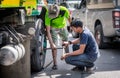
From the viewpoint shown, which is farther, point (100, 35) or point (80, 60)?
point (100, 35)

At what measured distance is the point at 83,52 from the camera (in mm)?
7344

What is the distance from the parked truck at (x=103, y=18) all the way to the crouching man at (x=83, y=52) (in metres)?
2.28

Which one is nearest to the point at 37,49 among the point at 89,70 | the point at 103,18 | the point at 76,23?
the point at 76,23

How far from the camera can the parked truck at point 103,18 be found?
31.3ft

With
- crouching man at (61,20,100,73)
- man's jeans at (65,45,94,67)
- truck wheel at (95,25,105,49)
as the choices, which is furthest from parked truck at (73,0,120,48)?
man's jeans at (65,45,94,67)

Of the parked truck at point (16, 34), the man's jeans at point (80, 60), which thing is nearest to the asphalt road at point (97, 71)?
the man's jeans at point (80, 60)

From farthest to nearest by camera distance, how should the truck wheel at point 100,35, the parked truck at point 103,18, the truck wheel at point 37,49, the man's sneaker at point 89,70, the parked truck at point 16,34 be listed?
the truck wheel at point 100,35, the parked truck at point 103,18, the man's sneaker at point 89,70, the truck wheel at point 37,49, the parked truck at point 16,34

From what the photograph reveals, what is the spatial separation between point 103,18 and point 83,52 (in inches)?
132

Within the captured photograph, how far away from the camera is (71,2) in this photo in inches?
831

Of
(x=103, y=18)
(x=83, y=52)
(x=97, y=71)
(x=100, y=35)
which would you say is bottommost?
(x=97, y=71)

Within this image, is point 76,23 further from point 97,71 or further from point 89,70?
point 97,71

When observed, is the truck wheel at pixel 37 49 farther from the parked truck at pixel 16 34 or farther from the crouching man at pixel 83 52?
the parked truck at pixel 16 34

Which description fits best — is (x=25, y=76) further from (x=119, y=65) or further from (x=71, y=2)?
(x=71, y=2)

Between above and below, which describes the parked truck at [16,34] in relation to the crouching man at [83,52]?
above
